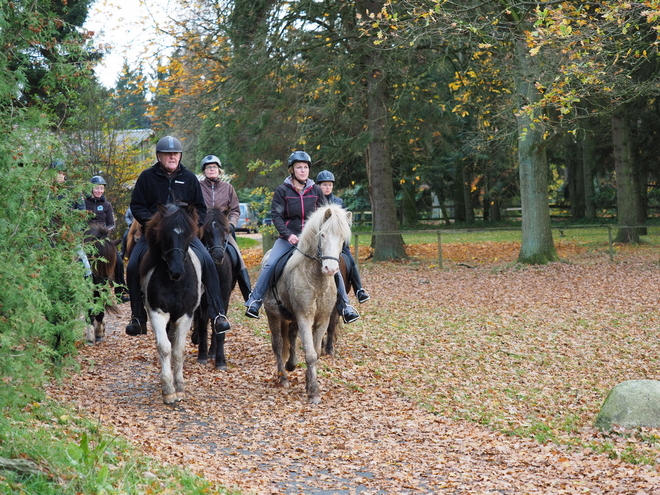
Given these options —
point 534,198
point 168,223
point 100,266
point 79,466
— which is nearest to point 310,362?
point 168,223

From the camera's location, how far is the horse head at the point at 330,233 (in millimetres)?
7578

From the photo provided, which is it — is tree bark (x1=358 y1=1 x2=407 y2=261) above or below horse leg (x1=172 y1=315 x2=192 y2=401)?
above

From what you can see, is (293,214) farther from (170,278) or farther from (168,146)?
(170,278)

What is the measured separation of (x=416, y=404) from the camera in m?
8.16

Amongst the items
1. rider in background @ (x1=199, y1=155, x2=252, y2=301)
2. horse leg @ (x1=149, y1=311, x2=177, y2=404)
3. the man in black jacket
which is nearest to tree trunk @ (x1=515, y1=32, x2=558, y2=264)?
rider in background @ (x1=199, y1=155, x2=252, y2=301)

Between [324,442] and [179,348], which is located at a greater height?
[179,348]

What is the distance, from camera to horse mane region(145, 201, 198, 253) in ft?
24.4

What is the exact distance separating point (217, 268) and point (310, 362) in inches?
89.8

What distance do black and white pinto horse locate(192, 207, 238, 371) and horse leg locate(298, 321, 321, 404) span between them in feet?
4.83

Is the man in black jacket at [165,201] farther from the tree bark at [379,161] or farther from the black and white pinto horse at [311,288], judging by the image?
the tree bark at [379,161]

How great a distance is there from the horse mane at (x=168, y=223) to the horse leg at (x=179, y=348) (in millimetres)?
828

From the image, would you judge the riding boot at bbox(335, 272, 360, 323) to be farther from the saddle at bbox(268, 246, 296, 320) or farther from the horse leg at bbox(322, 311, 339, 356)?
the horse leg at bbox(322, 311, 339, 356)

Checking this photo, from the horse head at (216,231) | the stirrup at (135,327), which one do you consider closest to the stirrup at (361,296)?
the horse head at (216,231)

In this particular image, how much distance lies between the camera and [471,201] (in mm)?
40000
